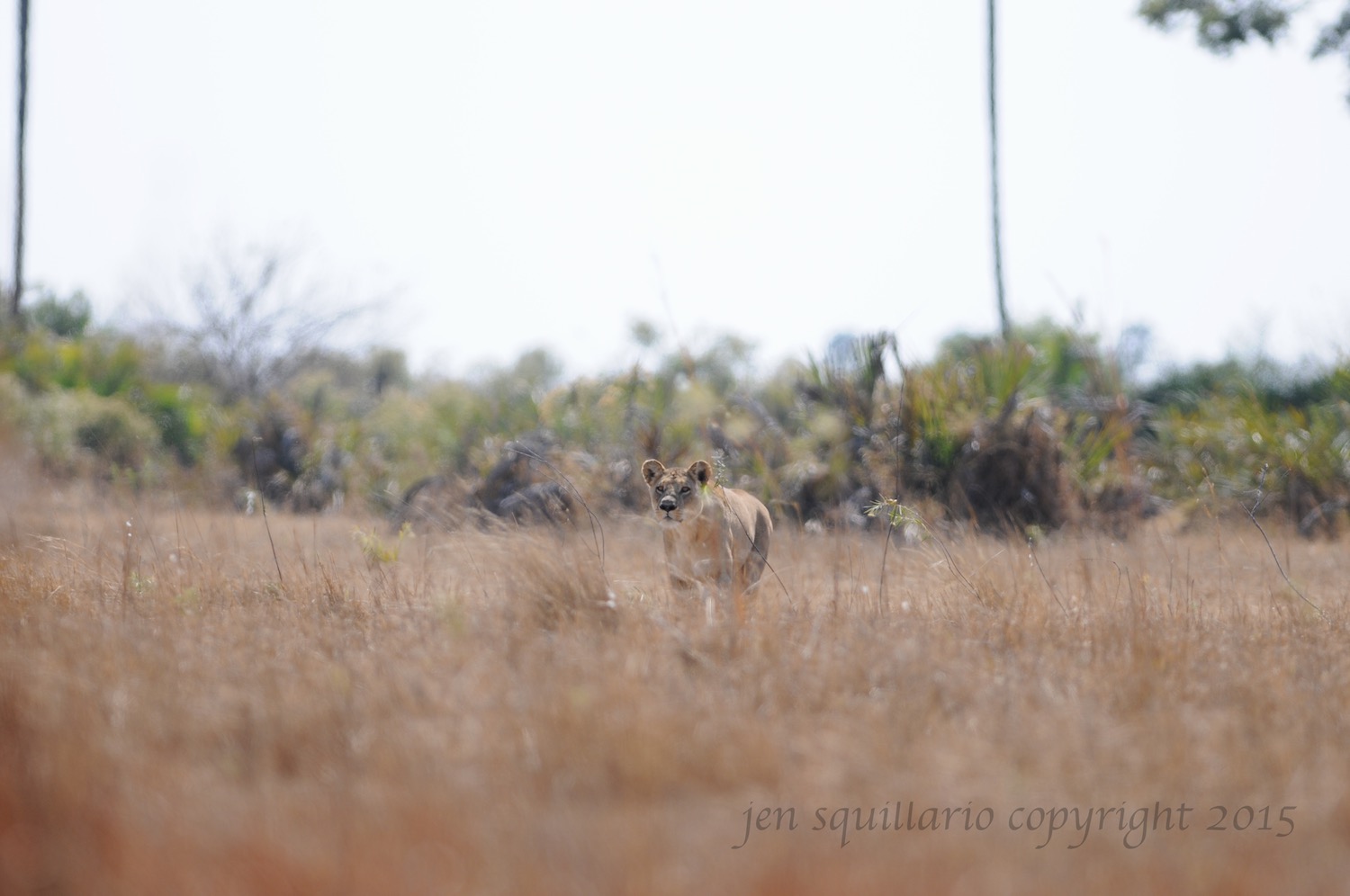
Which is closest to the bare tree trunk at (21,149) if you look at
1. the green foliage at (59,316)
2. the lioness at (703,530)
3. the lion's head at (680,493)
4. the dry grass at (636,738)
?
the green foliage at (59,316)

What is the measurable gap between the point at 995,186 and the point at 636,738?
22.3 metres

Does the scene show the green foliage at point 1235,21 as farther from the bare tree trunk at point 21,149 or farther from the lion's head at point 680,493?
the bare tree trunk at point 21,149

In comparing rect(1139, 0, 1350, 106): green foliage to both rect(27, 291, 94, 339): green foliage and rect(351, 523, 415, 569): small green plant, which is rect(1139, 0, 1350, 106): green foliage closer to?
rect(351, 523, 415, 569): small green plant

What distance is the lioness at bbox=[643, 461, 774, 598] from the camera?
6.66 m

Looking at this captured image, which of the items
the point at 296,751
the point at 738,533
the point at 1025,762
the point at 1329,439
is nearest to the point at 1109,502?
the point at 1329,439

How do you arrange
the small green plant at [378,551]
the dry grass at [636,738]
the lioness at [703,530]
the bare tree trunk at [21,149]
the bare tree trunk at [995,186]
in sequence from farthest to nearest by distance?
the bare tree trunk at [21,149], the bare tree trunk at [995,186], the small green plant at [378,551], the lioness at [703,530], the dry grass at [636,738]

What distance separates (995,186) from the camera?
77.7 ft

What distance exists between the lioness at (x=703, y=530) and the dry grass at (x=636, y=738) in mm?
435

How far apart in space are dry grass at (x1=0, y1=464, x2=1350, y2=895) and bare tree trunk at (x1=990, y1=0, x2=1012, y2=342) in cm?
1729

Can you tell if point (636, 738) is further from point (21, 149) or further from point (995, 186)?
point (21, 149)

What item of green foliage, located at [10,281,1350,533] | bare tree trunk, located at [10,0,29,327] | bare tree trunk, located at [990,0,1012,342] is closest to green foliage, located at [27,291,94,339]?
bare tree trunk, located at [10,0,29,327]

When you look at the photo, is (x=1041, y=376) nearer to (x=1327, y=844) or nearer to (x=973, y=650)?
(x=973, y=650)

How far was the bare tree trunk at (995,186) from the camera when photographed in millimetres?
22953

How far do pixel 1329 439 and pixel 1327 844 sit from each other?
471 inches
